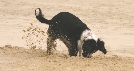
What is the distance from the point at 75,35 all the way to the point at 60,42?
3196mm

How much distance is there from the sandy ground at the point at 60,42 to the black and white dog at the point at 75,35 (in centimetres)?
28

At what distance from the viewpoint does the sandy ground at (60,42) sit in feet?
24.1

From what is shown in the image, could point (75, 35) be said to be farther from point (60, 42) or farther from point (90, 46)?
point (60, 42)

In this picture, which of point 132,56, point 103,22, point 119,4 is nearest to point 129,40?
point 132,56

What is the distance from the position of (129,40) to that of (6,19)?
5953 millimetres

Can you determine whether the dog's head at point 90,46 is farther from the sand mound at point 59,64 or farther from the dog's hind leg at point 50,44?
the dog's hind leg at point 50,44

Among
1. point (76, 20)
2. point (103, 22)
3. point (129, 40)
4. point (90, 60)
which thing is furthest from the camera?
point (103, 22)

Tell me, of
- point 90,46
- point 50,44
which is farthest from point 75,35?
point 50,44

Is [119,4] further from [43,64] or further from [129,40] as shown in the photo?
[43,64]

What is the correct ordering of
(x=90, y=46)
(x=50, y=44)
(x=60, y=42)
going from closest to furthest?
(x=90, y=46), (x=50, y=44), (x=60, y=42)

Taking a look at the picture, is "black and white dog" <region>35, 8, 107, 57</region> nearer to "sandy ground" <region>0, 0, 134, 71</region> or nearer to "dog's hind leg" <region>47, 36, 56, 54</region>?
"dog's hind leg" <region>47, 36, 56, 54</region>

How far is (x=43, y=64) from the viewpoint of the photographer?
7.31 m

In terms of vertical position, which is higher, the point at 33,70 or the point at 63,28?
the point at 63,28

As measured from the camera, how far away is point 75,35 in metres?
8.21
